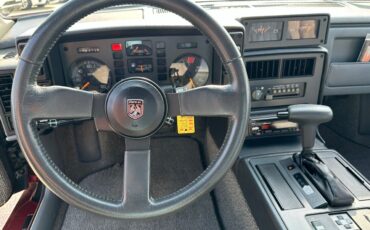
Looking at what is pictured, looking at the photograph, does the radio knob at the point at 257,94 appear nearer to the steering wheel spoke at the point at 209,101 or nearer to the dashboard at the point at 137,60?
the dashboard at the point at 137,60

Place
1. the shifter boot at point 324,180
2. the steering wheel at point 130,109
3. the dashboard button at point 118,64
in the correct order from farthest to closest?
the dashboard button at point 118,64 → the shifter boot at point 324,180 → the steering wheel at point 130,109

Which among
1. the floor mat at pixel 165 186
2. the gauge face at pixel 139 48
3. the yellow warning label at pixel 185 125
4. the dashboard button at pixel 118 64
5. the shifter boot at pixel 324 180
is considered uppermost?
the gauge face at pixel 139 48

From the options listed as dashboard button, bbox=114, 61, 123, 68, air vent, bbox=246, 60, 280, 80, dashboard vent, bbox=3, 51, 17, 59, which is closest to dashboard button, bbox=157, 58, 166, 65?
dashboard button, bbox=114, 61, 123, 68

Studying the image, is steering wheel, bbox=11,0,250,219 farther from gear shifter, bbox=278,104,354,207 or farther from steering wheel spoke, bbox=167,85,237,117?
gear shifter, bbox=278,104,354,207

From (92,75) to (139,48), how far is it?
237 mm

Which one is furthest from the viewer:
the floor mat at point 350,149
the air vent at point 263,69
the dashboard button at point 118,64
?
the floor mat at point 350,149

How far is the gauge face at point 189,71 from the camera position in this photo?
5.00 feet

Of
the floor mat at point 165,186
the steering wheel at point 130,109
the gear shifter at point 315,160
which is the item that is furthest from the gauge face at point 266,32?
the floor mat at point 165,186

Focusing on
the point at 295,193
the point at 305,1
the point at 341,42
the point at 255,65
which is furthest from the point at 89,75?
the point at 305,1

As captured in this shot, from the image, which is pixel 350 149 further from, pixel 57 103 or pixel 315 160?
pixel 57 103

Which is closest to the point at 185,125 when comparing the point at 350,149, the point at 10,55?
the point at 10,55

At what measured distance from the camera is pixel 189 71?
5.08ft

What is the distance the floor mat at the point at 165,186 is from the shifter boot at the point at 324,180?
544 millimetres

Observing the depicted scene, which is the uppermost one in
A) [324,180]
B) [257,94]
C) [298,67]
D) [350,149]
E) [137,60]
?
[137,60]
